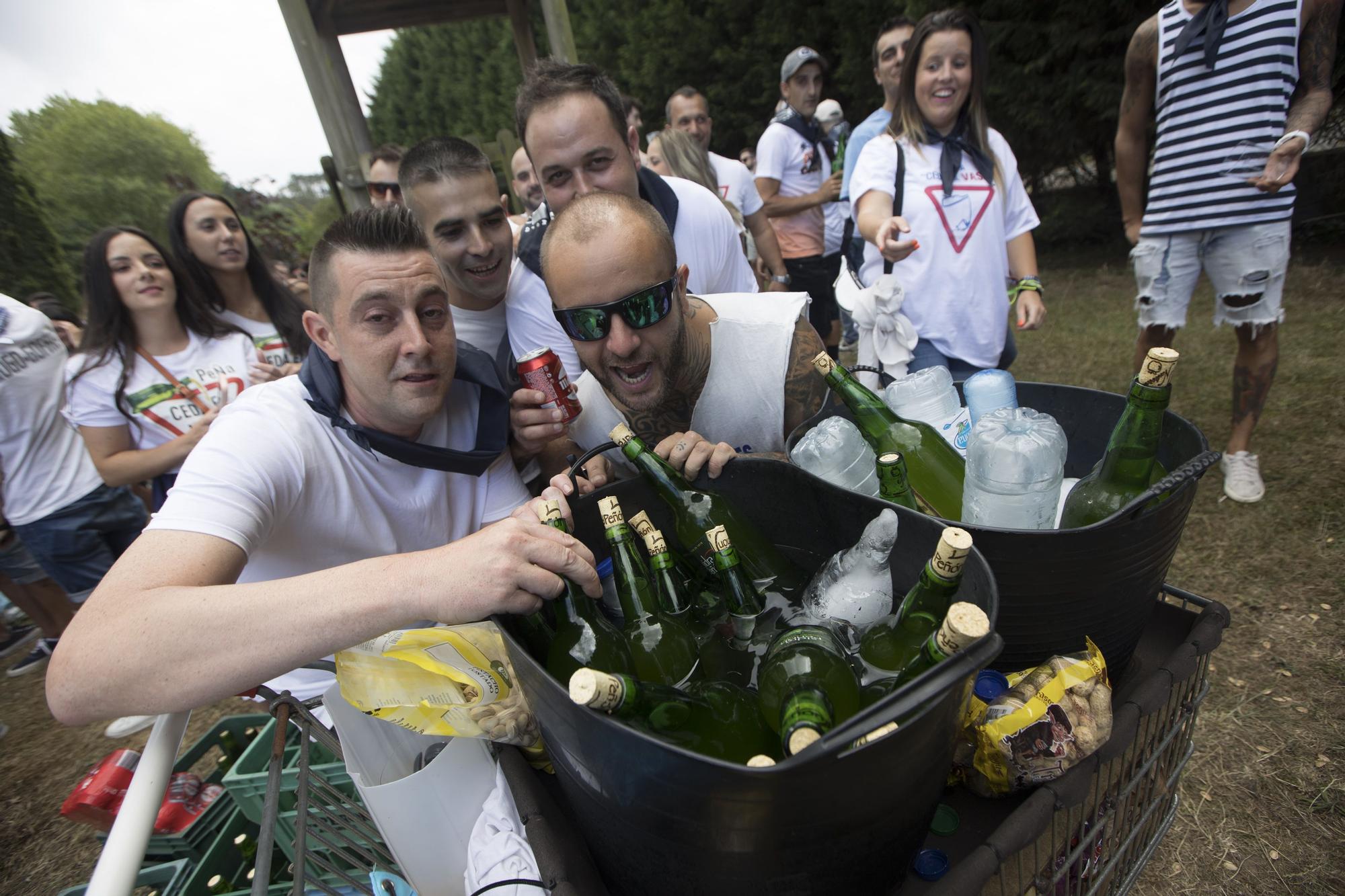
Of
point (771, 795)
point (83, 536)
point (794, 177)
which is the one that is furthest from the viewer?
point (794, 177)

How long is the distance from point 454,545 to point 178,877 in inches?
62.5

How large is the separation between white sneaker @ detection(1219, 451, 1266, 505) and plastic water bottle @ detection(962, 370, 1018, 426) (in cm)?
264

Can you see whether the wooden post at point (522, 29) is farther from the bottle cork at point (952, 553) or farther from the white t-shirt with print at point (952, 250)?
the bottle cork at point (952, 553)

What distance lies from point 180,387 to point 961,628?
3223mm

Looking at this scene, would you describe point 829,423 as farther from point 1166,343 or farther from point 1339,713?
point 1166,343

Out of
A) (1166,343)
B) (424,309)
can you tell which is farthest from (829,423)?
(1166,343)

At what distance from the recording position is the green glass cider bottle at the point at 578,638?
107 cm

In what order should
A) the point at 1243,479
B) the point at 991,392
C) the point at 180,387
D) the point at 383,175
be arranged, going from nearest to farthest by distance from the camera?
the point at 991,392
the point at 180,387
the point at 1243,479
the point at 383,175

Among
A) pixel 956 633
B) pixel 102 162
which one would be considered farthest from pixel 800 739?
pixel 102 162

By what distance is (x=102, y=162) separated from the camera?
25.3 m

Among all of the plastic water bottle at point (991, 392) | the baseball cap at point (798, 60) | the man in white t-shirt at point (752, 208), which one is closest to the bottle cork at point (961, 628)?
the plastic water bottle at point (991, 392)

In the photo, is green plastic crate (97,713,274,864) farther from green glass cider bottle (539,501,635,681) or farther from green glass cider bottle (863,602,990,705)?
green glass cider bottle (863,602,990,705)

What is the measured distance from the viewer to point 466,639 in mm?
1068

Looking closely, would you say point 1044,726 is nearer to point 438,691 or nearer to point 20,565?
point 438,691
